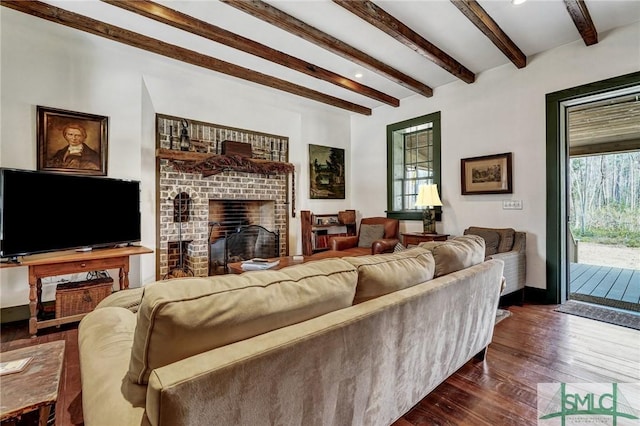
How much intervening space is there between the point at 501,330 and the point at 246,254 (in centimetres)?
325

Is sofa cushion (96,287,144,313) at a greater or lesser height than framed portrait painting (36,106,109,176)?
lesser

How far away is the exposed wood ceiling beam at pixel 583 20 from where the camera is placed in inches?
99.0

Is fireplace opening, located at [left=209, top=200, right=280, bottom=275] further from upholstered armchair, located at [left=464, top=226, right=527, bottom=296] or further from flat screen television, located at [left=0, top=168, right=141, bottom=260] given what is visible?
→ upholstered armchair, located at [left=464, top=226, right=527, bottom=296]

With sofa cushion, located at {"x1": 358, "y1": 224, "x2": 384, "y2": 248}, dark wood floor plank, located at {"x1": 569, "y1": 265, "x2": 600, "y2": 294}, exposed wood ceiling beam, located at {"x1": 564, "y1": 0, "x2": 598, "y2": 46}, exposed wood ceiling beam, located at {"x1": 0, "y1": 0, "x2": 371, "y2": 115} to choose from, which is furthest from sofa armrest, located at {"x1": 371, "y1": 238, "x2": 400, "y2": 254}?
exposed wood ceiling beam, located at {"x1": 564, "y1": 0, "x2": 598, "y2": 46}

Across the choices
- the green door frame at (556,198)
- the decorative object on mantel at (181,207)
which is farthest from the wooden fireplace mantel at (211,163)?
the green door frame at (556,198)

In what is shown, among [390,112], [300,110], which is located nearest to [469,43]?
[390,112]

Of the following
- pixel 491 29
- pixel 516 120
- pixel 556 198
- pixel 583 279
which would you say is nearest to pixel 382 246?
pixel 556 198

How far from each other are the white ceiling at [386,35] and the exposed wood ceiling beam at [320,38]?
0.05 m

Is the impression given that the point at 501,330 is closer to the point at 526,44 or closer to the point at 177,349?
the point at 177,349

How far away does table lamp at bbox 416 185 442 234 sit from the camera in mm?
4094

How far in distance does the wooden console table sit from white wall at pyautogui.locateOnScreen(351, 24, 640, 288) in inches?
154

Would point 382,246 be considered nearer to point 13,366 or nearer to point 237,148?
point 237,148

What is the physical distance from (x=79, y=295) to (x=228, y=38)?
2.78 metres

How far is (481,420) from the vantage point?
1.51 m
